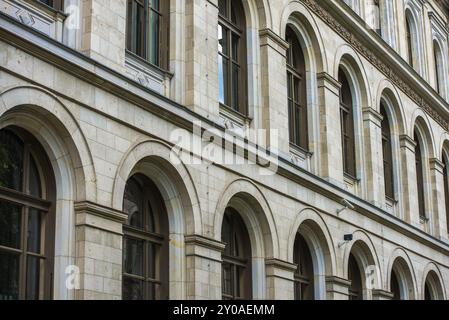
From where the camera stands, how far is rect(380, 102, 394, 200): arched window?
32156mm

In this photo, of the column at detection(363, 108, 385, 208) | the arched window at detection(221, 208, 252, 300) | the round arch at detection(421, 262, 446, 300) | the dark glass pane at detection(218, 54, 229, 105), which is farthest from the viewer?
the round arch at detection(421, 262, 446, 300)

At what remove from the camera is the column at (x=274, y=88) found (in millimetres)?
23578

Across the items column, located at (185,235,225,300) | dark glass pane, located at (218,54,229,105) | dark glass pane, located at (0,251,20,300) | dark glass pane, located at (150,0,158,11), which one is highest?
dark glass pane, located at (150,0,158,11)

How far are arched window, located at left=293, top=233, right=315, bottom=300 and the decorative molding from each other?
6.86 meters

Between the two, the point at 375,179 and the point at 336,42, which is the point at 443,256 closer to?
the point at 375,179

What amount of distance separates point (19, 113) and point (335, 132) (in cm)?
1320

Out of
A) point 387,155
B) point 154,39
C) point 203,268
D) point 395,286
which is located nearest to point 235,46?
point 154,39

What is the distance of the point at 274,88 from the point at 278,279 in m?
4.86

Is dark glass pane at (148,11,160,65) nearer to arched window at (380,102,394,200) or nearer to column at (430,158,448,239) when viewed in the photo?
arched window at (380,102,394,200)

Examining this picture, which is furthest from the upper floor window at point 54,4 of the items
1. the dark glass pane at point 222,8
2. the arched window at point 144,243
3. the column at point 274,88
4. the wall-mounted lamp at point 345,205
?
the wall-mounted lamp at point 345,205

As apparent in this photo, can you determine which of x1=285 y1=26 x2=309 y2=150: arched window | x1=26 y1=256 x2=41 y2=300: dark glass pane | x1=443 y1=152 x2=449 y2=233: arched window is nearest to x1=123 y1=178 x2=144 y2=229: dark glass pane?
x1=26 y1=256 x2=41 y2=300: dark glass pane

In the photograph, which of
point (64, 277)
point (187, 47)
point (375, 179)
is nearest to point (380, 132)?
point (375, 179)

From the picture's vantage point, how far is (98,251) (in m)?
16.6

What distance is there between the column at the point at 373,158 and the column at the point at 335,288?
4195 mm
